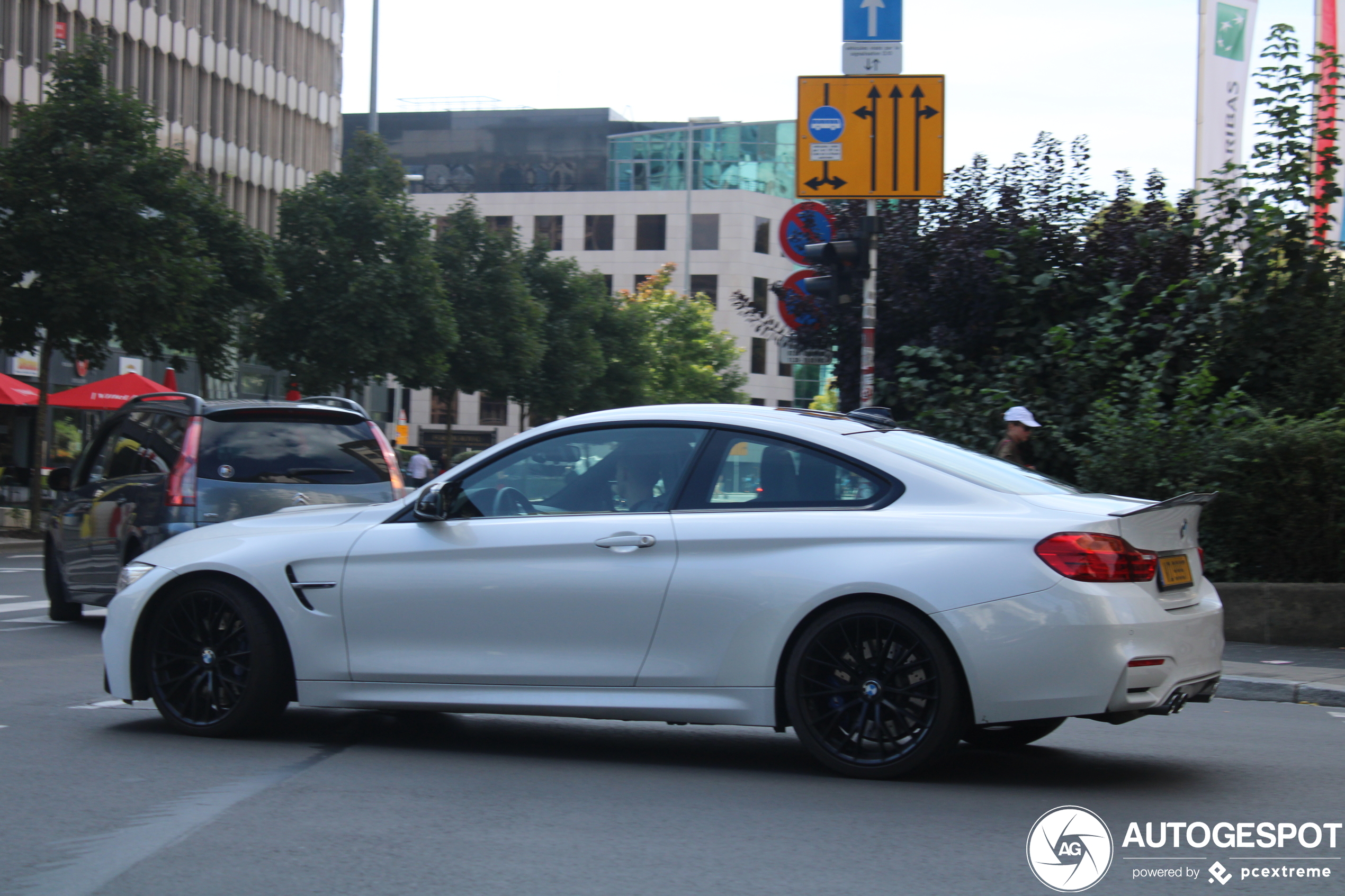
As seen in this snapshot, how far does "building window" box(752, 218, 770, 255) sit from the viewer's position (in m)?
88.4

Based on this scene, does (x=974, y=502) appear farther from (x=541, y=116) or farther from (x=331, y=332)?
(x=541, y=116)

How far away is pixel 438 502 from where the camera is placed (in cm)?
623

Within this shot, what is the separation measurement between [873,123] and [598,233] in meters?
78.8

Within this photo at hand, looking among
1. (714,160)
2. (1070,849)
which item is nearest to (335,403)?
(1070,849)

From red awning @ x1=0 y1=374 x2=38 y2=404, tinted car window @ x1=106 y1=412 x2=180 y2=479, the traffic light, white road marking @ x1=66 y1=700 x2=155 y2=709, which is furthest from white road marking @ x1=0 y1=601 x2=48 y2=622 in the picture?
red awning @ x1=0 y1=374 x2=38 y2=404

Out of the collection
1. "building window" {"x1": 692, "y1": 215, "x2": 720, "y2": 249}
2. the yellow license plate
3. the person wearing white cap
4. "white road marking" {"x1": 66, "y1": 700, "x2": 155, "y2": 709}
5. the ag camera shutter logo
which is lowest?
"white road marking" {"x1": 66, "y1": 700, "x2": 155, "y2": 709}

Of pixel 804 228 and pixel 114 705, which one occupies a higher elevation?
pixel 804 228

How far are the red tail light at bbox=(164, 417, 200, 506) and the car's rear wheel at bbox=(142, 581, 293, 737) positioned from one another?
325 cm

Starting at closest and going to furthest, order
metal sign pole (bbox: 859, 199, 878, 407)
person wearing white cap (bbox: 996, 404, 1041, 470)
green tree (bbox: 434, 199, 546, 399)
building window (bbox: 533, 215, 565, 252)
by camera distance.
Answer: person wearing white cap (bbox: 996, 404, 1041, 470)
metal sign pole (bbox: 859, 199, 878, 407)
green tree (bbox: 434, 199, 546, 399)
building window (bbox: 533, 215, 565, 252)

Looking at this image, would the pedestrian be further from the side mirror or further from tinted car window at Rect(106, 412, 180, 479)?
the side mirror

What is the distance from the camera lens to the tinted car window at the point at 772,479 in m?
5.81

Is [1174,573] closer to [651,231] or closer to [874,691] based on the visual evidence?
[874,691]

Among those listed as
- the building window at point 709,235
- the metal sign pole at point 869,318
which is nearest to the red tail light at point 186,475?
the metal sign pole at point 869,318

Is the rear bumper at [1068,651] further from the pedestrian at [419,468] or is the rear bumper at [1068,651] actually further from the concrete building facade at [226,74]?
the concrete building facade at [226,74]
